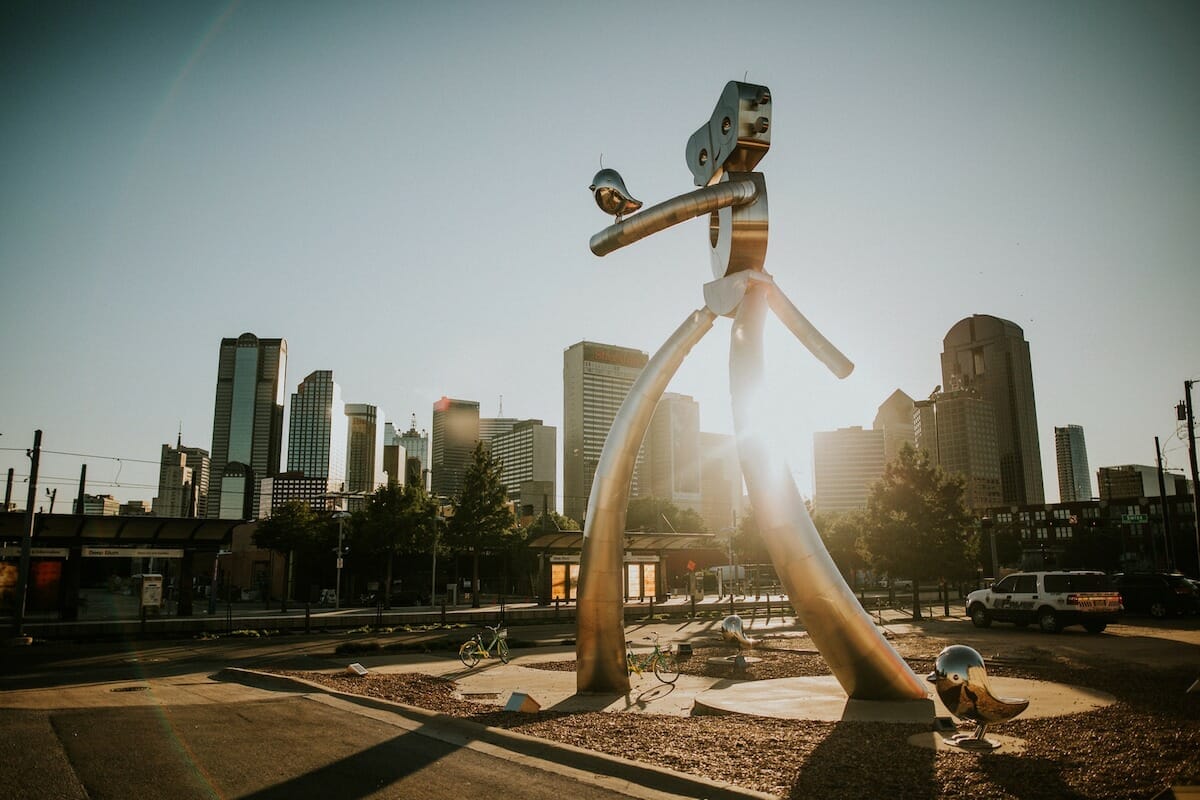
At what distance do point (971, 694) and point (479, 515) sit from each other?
42.4 metres

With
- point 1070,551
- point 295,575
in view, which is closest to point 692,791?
point 295,575

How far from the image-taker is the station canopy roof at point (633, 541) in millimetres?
37969

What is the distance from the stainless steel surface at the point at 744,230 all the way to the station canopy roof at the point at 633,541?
25.4 metres

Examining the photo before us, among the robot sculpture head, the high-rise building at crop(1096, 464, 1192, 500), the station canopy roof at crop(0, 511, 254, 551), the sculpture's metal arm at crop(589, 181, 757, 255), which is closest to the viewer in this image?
the robot sculpture head

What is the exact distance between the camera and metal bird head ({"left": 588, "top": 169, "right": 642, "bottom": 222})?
1326 cm

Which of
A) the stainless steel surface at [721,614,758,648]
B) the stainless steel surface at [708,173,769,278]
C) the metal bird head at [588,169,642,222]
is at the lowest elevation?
the stainless steel surface at [721,614,758,648]

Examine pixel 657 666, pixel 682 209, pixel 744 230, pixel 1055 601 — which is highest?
pixel 682 209

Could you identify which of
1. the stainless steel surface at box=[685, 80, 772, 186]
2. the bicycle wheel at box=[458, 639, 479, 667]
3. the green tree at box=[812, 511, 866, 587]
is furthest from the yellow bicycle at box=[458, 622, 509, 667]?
the green tree at box=[812, 511, 866, 587]

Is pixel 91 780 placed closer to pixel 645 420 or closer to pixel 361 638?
pixel 645 420

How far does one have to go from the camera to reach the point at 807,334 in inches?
473

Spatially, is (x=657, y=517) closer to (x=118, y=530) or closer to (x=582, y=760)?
(x=118, y=530)

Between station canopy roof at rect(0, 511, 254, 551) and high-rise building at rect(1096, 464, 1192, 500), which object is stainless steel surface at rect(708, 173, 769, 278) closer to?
station canopy roof at rect(0, 511, 254, 551)

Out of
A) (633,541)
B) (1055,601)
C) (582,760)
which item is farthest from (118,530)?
(1055,601)

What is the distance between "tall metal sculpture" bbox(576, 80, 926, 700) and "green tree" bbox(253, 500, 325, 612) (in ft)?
A: 155
